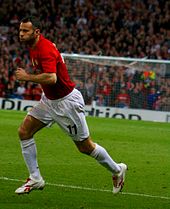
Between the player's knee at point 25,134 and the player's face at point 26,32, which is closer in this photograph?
the player's face at point 26,32

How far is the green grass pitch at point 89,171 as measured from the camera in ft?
32.4

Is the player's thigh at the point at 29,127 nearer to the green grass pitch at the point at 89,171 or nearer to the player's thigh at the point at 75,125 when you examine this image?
the player's thigh at the point at 75,125

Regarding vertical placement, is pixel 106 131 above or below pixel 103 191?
below

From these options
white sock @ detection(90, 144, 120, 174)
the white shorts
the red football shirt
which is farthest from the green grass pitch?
the red football shirt

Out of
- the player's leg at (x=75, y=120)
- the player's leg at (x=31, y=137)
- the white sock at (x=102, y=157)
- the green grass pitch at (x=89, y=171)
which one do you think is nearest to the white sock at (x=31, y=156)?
the player's leg at (x=31, y=137)

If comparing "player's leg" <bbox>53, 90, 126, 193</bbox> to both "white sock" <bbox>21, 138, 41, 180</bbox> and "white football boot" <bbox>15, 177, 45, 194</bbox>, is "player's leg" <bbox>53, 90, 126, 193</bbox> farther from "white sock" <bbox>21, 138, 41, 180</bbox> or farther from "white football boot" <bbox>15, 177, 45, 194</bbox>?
"white football boot" <bbox>15, 177, 45, 194</bbox>

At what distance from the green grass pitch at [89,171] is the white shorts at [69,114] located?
0.91 meters

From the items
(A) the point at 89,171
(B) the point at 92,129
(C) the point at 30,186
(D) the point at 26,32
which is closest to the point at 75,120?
(C) the point at 30,186

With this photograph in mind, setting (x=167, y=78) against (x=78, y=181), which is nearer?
(x=78, y=181)

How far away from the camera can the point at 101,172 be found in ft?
42.8

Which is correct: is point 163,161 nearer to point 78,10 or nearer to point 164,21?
point 164,21

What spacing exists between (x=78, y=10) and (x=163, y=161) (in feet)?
76.6

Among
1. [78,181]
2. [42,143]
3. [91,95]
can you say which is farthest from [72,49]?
[78,181]

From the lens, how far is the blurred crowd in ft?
87.8
